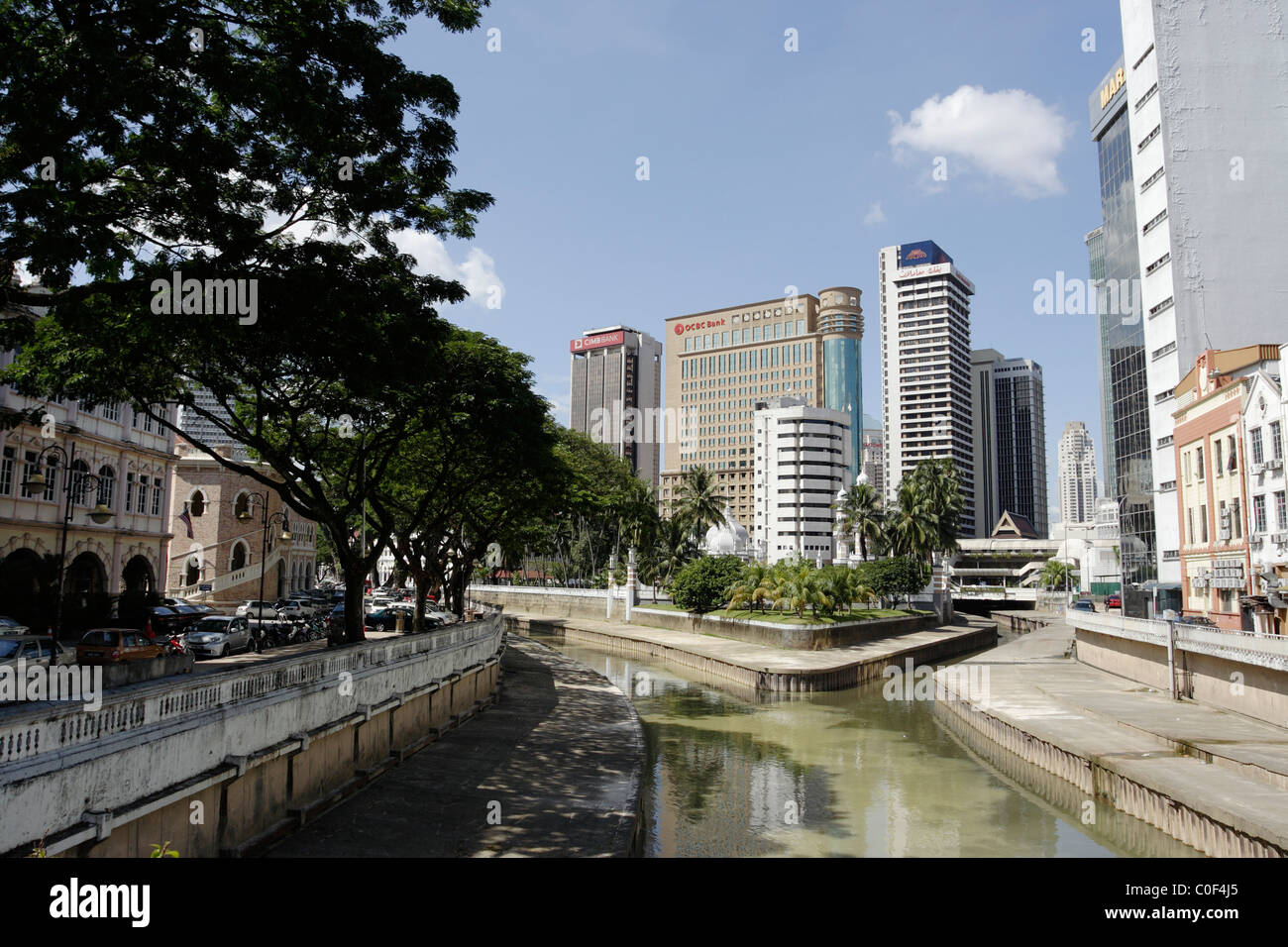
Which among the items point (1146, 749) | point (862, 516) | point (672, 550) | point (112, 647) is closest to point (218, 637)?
point (112, 647)

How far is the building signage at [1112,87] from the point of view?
89125 millimetres

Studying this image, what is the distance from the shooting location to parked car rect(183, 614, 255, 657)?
29.7 metres

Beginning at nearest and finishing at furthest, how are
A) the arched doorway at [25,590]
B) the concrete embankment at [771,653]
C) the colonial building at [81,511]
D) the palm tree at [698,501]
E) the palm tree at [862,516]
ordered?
the arched doorway at [25,590] < the colonial building at [81,511] < the concrete embankment at [771,653] < the palm tree at [698,501] < the palm tree at [862,516]

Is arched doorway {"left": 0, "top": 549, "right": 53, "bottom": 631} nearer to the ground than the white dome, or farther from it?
nearer to the ground

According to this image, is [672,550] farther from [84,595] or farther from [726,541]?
[84,595]

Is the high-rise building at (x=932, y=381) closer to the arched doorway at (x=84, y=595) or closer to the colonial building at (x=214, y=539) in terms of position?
the colonial building at (x=214, y=539)

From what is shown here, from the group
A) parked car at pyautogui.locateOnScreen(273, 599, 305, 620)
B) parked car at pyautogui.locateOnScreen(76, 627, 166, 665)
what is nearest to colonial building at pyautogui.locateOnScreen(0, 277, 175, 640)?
parked car at pyautogui.locateOnScreen(76, 627, 166, 665)

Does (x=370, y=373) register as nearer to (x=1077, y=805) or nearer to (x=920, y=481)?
(x=1077, y=805)

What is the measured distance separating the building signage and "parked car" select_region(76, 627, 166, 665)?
10332 centimetres

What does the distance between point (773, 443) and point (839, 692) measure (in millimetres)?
115387

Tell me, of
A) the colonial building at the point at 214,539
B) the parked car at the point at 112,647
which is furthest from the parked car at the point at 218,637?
the colonial building at the point at 214,539

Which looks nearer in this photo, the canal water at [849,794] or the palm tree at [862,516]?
the canal water at [849,794]

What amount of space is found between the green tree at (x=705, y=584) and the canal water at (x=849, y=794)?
79.1ft

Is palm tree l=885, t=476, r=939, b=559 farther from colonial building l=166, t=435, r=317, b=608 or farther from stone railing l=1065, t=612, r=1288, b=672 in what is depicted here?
colonial building l=166, t=435, r=317, b=608
